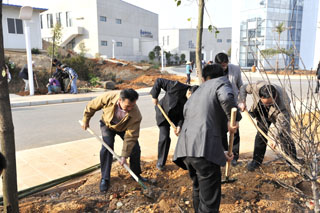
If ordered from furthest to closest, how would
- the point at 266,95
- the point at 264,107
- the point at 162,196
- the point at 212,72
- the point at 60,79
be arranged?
1. the point at 60,79
2. the point at 264,107
3. the point at 266,95
4. the point at 162,196
5. the point at 212,72

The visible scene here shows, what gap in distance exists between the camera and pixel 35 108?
9164 millimetres

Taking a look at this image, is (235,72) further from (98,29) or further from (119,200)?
(98,29)

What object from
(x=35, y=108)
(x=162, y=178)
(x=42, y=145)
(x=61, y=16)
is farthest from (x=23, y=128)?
(x=61, y=16)

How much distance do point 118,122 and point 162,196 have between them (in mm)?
972

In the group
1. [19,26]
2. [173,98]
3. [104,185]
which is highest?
[19,26]

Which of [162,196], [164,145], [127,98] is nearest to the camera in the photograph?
[127,98]

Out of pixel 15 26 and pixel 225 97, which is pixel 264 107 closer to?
pixel 225 97

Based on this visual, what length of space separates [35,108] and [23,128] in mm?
3006

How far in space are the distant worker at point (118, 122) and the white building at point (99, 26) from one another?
28.0m

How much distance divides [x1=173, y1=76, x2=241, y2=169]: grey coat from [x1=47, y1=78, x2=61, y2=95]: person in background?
10754 mm

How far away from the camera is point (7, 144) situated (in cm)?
226

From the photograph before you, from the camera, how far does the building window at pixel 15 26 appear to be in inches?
795

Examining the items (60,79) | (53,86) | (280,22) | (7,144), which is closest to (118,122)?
(7,144)

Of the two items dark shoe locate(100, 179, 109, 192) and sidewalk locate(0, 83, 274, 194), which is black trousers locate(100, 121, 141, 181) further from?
sidewalk locate(0, 83, 274, 194)
